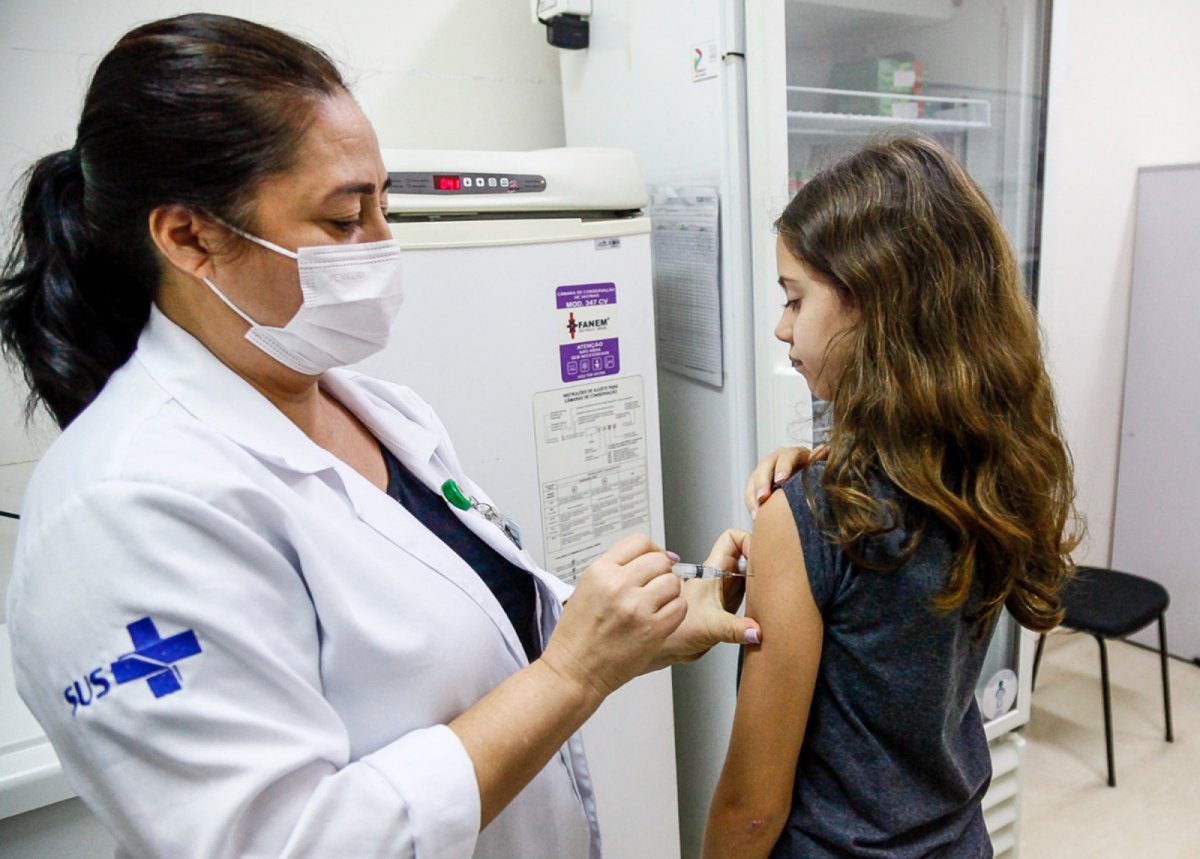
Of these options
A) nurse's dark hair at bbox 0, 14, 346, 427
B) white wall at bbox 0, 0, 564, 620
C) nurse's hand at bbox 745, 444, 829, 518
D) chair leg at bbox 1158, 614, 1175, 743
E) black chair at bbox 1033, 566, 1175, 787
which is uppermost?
white wall at bbox 0, 0, 564, 620

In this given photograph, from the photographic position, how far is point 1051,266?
1.67 metres

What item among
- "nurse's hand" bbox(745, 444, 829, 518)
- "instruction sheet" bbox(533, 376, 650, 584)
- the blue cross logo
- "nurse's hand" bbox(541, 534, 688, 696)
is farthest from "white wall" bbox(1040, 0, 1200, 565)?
the blue cross logo

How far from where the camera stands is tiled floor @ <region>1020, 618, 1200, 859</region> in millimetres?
1995

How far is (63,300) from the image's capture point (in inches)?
27.5

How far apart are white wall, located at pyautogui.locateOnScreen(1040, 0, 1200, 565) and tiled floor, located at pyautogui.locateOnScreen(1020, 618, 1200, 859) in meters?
0.47

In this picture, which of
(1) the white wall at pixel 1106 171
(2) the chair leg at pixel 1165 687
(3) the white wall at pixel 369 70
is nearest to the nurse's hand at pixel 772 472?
(3) the white wall at pixel 369 70

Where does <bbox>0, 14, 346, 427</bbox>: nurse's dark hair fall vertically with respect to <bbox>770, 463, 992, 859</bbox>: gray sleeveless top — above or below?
above

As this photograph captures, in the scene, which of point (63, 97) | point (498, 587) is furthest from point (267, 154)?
point (63, 97)

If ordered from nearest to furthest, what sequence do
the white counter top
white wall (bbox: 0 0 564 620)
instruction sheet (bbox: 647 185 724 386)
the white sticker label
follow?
the white counter top < white wall (bbox: 0 0 564 620) < instruction sheet (bbox: 647 185 724 386) < the white sticker label

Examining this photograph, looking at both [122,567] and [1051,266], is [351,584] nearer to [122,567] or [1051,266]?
[122,567]

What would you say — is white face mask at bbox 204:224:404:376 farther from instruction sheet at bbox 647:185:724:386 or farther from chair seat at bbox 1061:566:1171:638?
chair seat at bbox 1061:566:1171:638

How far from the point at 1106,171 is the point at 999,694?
6.12 feet

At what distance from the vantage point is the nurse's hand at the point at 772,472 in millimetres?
958

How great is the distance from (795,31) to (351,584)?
4.76 ft
